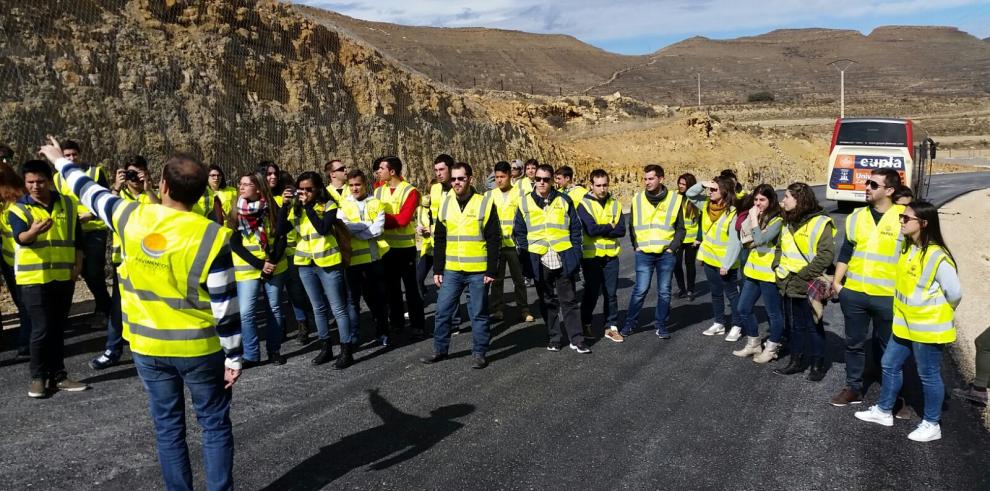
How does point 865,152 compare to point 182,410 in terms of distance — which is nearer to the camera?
point 182,410

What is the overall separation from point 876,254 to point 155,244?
5.01m

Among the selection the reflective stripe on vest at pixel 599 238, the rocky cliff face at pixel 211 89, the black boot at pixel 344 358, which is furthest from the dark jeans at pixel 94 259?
the reflective stripe on vest at pixel 599 238

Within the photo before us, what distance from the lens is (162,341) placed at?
3656 millimetres

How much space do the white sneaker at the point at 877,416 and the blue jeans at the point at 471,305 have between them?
3.24 metres

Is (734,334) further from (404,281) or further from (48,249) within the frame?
(48,249)

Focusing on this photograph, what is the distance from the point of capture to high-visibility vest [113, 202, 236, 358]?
3.58m

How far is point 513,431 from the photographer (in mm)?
5230

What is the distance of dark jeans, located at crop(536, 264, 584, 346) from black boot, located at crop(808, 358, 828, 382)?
7.02 ft

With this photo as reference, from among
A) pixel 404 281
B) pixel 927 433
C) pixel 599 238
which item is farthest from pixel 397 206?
pixel 927 433

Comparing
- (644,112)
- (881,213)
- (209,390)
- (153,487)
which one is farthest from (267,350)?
(644,112)

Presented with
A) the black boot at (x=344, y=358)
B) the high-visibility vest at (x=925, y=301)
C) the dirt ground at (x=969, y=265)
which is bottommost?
the dirt ground at (x=969, y=265)

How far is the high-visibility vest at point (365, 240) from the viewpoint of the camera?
7.07m

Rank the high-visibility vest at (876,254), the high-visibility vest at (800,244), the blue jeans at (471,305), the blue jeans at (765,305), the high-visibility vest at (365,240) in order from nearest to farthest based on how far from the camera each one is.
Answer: the high-visibility vest at (876,254), the high-visibility vest at (800,244), the blue jeans at (765,305), the blue jeans at (471,305), the high-visibility vest at (365,240)

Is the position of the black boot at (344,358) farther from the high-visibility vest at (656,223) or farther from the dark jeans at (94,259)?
the high-visibility vest at (656,223)
